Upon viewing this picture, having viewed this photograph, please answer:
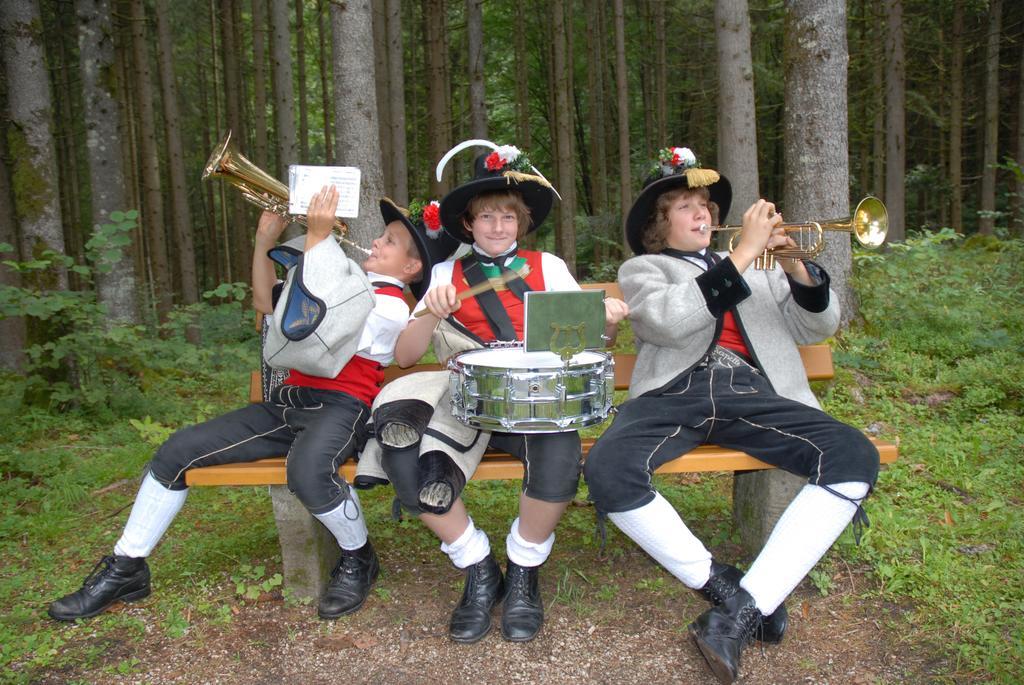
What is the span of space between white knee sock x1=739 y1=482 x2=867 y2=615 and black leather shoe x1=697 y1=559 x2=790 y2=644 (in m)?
0.08

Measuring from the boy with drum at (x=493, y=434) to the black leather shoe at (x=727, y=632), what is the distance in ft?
2.11

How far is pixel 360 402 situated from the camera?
3.34 metres

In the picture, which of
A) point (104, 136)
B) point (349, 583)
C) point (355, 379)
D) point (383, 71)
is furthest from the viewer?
point (383, 71)

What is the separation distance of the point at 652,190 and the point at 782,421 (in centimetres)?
110

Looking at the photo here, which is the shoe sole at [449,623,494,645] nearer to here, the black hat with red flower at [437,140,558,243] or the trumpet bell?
the black hat with red flower at [437,140,558,243]

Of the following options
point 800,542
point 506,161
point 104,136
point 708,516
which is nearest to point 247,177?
point 506,161

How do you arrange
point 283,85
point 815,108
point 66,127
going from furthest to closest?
point 66,127 → point 283,85 → point 815,108

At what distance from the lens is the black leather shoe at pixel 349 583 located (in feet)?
10.5

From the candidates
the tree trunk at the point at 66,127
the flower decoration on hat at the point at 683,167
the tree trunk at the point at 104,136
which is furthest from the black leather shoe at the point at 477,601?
the tree trunk at the point at 66,127

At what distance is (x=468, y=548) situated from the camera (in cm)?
311

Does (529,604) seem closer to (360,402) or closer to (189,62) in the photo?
(360,402)

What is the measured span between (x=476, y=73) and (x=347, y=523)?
35.5 ft

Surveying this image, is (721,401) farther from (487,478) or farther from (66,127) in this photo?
(66,127)

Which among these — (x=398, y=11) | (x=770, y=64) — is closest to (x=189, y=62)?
(x=398, y=11)
